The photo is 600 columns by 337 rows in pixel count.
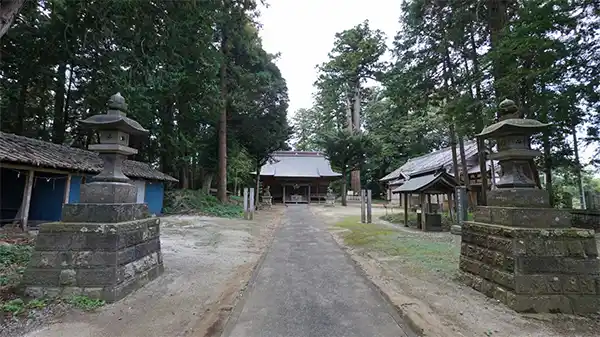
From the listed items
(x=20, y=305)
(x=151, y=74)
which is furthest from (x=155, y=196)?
(x=20, y=305)

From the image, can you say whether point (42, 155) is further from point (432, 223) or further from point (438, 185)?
point (438, 185)

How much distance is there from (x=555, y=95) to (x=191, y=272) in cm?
960

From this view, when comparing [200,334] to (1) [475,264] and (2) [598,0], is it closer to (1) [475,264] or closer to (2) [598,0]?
(1) [475,264]

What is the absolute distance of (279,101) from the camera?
1998cm

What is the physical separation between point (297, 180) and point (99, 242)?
25168 millimetres

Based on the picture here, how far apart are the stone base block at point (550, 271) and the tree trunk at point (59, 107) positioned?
17834 millimetres

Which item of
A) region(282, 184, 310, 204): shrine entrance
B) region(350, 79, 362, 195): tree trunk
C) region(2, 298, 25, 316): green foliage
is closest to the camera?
region(2, 298, 25, 316): green foliage

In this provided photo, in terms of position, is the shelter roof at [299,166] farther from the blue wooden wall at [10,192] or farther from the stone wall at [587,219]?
the stone wall at [587,219]

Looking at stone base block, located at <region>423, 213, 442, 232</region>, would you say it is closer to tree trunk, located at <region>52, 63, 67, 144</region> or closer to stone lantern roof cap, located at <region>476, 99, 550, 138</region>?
stone lantern roof cap, located at <region>476, 99, 550, 138</region>

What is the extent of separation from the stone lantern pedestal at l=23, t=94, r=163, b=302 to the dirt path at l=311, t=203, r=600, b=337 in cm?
351

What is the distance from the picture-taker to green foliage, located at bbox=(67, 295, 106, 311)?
327 centimetres

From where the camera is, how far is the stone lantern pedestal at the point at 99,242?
11.4 feet

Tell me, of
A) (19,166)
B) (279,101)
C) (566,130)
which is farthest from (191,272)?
(279,101)

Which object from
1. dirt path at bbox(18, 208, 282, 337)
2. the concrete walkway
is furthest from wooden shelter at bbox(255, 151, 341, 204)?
the concrete walkway
